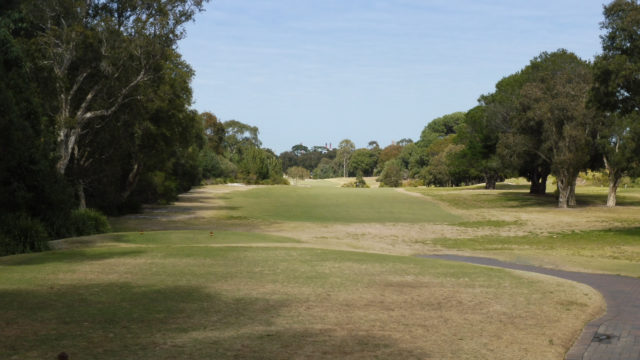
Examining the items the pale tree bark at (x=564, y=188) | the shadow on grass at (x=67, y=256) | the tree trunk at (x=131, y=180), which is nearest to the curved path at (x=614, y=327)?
the shadow on grass at (x=67, y=256)

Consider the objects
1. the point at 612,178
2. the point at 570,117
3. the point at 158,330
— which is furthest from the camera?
the point at 612,178

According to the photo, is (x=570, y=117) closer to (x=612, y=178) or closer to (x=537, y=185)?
(x=612, y=178)

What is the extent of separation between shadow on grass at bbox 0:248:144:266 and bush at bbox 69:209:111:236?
7.88 metres

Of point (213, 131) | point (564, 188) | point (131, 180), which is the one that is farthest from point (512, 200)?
point (213, 131)

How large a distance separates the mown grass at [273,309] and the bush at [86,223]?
9.38 m

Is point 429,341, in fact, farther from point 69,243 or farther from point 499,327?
point 69,243

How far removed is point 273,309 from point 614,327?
5.43 meters

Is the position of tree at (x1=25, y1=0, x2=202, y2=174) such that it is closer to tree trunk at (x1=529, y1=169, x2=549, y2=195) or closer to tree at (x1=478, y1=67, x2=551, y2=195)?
tree at (x1=478, y1=67, x2=551, y2=195)

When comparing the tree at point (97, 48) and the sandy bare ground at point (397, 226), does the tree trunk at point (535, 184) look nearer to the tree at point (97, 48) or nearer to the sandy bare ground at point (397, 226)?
the sandy bare ground at point (397, 226)

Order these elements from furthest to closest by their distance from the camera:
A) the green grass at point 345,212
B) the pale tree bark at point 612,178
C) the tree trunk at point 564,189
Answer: the tree trunk at point 564,189
the pale tree bark at point 612,178
the green grass at point 345,212

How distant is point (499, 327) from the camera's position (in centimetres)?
912

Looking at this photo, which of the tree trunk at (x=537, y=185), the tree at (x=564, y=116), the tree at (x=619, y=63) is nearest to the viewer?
the tree at (x=619, y=63)

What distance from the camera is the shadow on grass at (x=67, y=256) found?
15.2 metres

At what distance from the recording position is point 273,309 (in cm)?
979
